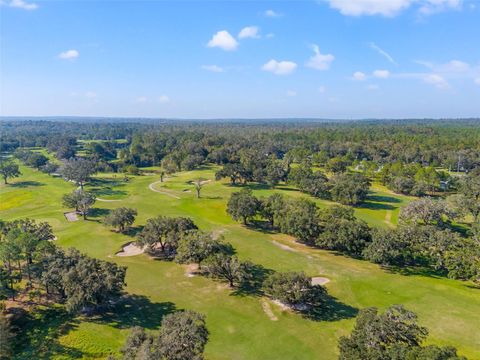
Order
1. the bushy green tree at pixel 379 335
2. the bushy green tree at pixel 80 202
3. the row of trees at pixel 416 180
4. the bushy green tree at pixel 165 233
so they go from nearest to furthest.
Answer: the bushy green tree at pixel 379 335, the bushy green tree at pixel 165 233, the bushy green tree at pixel 80 202, the row of trees at pixel 416 180

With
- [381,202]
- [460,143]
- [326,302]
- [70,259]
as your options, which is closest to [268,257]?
[326,302]

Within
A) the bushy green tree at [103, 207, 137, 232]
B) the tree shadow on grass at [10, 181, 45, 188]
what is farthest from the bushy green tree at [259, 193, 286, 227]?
the tree shadow on grass at [10, 181, 45, 188]

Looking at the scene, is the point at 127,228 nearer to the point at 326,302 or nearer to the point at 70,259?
the point at 70,259

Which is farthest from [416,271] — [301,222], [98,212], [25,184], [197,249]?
[25,184]

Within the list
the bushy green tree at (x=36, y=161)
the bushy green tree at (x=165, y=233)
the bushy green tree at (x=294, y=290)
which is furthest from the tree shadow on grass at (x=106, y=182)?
the bushy green tree at (x=294, y=290)

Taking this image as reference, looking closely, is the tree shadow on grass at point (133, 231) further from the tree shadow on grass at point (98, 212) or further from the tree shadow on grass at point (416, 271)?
the tree shadow on grass at point (416, 271)

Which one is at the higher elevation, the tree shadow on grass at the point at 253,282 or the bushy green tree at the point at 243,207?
the bushy green tree at the point at 243,207

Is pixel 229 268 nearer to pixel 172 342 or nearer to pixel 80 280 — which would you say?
pixel 80 280
